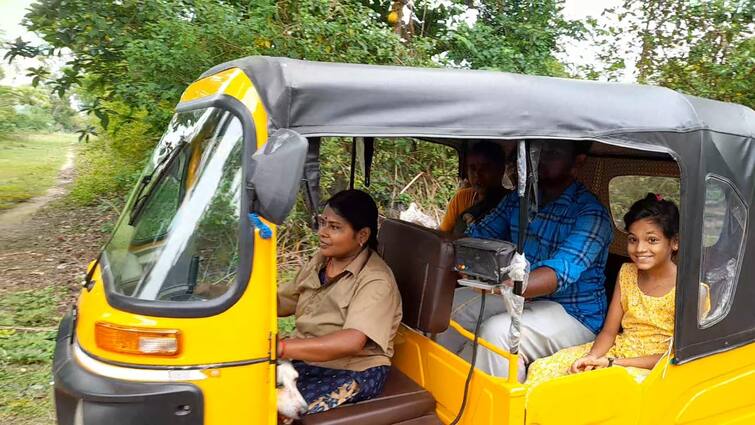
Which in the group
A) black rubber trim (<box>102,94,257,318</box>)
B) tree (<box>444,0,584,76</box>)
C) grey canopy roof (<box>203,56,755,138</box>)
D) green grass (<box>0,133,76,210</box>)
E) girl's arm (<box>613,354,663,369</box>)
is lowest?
green grass (<box>0,133,76,210</box>)

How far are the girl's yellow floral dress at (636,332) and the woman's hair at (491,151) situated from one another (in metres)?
1.43

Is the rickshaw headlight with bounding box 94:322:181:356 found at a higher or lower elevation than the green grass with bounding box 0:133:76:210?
higher

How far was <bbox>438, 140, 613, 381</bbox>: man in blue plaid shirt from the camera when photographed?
2.69 meters

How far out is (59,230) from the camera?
9984mm

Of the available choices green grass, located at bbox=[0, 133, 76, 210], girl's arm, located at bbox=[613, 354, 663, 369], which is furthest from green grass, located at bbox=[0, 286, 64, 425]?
green grass, located at bbox=[0, 133, 76, 210]

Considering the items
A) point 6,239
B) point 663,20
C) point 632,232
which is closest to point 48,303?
point 6,239

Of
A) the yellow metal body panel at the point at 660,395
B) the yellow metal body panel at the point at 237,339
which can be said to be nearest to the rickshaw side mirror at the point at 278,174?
the yellow metal body panel at the point at 237,339

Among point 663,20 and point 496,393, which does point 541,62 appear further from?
point 496,393

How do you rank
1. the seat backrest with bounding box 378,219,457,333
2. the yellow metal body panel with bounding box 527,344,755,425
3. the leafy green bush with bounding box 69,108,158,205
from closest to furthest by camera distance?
1. the yellow metal body panel with bounding box 527,344,755,425
2. the seat backrest with bounding box 378,219,457,333
3. the leafy green bush with bounding box 69,108,158,205

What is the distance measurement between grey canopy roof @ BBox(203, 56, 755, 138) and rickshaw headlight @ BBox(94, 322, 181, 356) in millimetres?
775

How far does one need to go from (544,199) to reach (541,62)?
604cm

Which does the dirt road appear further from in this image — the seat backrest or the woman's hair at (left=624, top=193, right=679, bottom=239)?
the woman's hair at (left=624, top=193, right=679, bottom=239)

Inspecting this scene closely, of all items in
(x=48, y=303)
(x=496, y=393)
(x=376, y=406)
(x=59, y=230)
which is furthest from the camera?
(x=59, y=230)

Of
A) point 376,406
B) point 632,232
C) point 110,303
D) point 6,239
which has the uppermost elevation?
point 632,232
